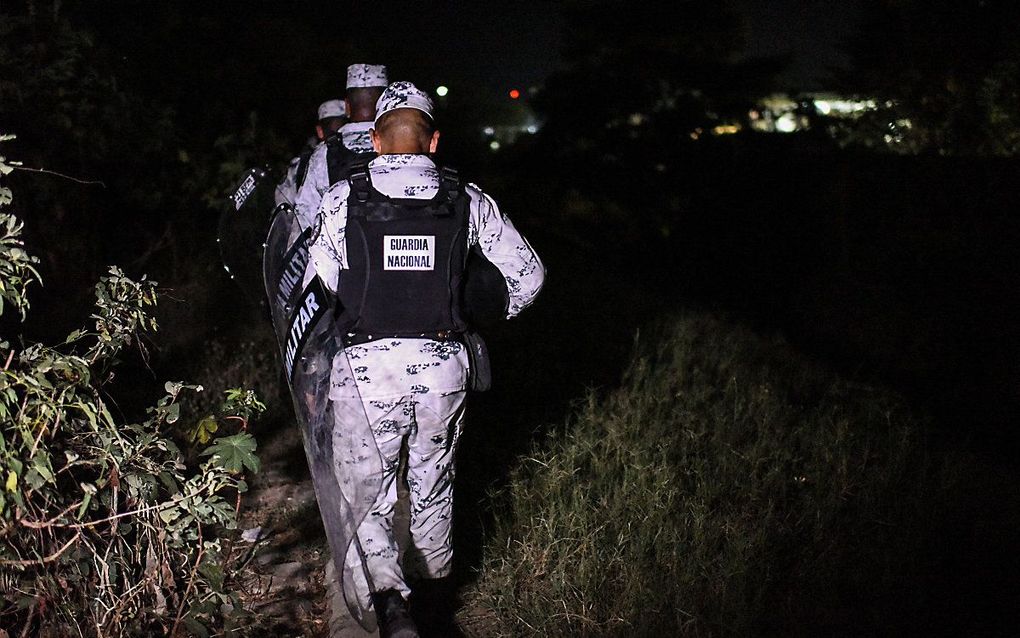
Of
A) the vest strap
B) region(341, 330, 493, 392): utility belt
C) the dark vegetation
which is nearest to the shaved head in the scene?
the vest strap

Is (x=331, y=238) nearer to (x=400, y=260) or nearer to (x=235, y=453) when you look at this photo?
(x=400, y=260)

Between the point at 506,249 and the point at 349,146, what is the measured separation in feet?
3.59

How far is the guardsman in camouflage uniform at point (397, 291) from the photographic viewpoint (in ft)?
10.5

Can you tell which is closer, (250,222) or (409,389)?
(409,389)

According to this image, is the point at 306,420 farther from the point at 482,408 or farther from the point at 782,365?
the point at 782,365

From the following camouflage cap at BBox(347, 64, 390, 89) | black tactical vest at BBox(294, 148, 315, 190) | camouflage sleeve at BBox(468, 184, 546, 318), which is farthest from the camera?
camouflage cap at BBox(347, 64, 390, 89)

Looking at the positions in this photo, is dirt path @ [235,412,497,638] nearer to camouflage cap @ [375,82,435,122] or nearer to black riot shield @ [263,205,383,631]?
black riot shield @ [263,205,383,631]

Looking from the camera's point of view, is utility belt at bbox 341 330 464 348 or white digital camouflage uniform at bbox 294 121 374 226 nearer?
utility belt at bbox 341 330 464 348

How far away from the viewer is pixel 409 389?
328cm

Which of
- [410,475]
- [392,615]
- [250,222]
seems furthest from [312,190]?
[392,615]

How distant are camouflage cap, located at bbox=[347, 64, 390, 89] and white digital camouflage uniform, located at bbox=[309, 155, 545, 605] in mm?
1301

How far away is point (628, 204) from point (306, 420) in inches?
460

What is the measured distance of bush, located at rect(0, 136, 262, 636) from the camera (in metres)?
2.65

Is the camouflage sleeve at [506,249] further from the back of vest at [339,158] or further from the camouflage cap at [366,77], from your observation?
the camouflage cap at [366,77]
